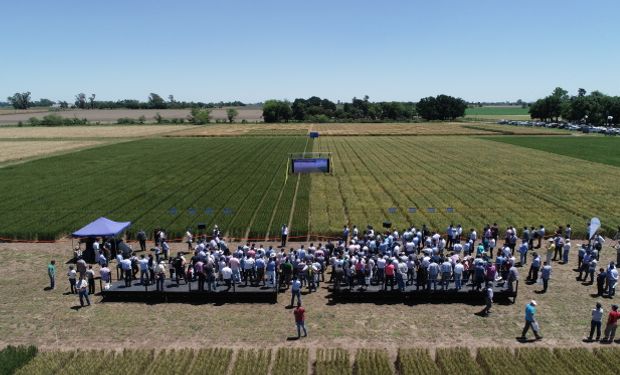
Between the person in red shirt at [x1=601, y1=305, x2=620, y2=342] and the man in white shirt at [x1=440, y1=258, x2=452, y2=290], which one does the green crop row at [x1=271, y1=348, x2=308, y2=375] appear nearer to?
the man in white shirt at [x1=440, y1=258, x2=452, y2=290]

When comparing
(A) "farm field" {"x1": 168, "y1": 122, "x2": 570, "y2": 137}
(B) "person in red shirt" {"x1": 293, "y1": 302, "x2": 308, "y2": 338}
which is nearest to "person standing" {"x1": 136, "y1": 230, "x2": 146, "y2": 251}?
(B) "person in red shirt" {"x1": 293, "y1": 302, "x2": 308, "y2": 338}

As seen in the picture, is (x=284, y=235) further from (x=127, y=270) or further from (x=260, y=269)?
(x=127, y=270)

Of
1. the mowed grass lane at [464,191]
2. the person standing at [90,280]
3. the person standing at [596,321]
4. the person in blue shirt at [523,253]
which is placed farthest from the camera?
the mowed grass lane at [464,191]

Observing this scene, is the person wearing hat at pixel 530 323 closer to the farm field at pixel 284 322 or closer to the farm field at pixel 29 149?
the farm field at pixel 284 322

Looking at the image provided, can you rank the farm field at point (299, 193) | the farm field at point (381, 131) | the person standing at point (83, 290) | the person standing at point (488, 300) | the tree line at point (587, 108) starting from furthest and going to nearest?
the tree line at point (587, 108) → the farm field at point (381, 131) → the farm field at point (299, 193) → the person standing at point (83, 290) → the person standing at point (488, 300)

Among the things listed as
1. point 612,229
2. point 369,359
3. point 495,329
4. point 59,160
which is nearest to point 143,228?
point 369,359

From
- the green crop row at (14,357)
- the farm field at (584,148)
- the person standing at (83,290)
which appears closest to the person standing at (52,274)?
the person standing at (83,290)
